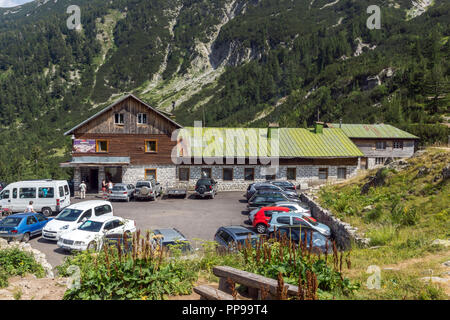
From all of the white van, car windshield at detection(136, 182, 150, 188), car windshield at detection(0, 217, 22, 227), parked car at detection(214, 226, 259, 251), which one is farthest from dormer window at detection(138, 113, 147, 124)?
parked car at detection(214, 226, 259, 251)

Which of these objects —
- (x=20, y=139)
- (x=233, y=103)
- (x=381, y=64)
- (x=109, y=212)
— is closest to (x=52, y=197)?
(x=109, y=212)

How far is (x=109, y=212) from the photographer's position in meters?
17.3

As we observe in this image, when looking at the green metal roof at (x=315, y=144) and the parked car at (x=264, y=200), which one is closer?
the parked car at (x=264, y=200)

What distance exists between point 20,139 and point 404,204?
14331cm

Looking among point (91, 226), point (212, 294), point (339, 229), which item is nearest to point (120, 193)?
point (91, 226)

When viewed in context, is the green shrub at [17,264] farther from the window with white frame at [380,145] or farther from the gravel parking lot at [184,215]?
the window with white frame at [380,145]

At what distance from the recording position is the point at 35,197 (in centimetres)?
2041

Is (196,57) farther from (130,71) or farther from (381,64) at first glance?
(381,64)

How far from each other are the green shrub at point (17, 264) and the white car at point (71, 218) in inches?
192

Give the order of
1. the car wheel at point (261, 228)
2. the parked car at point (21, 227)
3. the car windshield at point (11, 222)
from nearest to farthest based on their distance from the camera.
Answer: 1. the parked car at point (21, 227)
2. the car windshield at point (11, 222)
3. the car wheel at point (261, 228)

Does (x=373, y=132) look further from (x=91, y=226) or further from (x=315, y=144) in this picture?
(x=91, y=226)

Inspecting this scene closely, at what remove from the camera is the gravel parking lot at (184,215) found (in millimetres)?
15763

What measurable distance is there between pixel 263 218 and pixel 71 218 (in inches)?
407

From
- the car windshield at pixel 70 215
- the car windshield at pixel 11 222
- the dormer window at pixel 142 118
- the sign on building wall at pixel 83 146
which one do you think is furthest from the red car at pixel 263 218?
the sign on building wall at pixel 83 146
